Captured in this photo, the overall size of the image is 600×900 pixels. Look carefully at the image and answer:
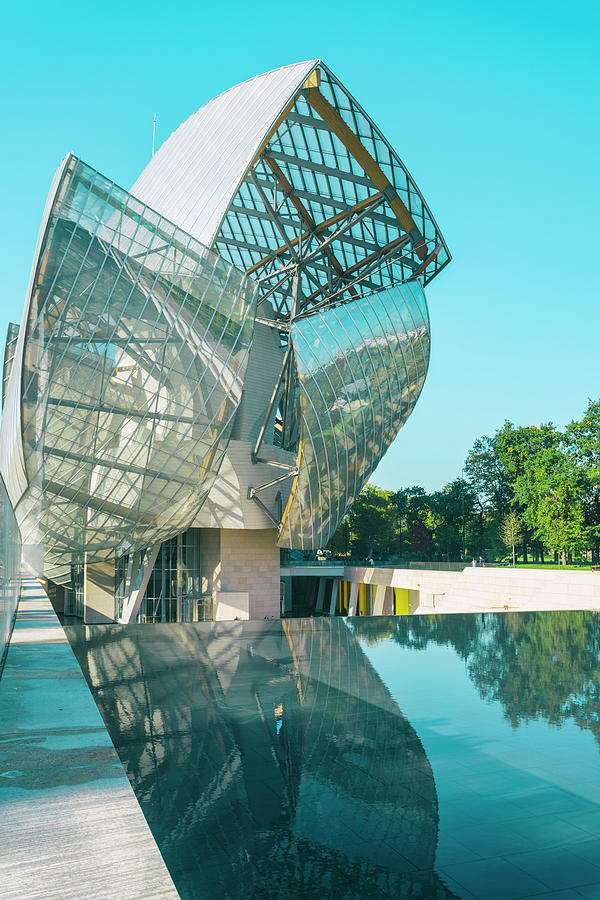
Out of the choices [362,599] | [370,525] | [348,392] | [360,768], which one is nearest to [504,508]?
[370,525]

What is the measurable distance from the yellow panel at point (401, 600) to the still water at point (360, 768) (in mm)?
38846

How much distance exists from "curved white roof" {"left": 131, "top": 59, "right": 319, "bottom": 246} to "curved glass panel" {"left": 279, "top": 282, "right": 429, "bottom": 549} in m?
6.54

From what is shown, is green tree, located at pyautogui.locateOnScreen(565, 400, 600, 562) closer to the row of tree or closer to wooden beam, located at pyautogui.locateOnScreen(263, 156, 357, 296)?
the row of tree

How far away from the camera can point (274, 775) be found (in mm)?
5004

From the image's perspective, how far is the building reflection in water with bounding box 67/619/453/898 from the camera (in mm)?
3564

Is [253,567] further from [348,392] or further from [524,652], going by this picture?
[524,652]

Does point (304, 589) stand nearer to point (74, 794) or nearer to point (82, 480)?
point (82, 480)

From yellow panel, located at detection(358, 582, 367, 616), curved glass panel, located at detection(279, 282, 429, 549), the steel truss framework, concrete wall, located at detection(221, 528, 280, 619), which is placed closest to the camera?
the steel truss framework

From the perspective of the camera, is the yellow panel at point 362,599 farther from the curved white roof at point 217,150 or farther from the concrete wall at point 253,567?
the curved white roof at point 217,150

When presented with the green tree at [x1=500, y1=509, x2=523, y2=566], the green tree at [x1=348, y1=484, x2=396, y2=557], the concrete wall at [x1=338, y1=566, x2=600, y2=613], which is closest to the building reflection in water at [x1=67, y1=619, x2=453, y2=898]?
the concrete wall at [x1=338, y1=566, x2=600, y2=613]

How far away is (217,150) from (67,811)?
3034 cm

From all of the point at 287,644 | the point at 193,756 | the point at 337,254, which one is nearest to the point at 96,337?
the point at 287,644

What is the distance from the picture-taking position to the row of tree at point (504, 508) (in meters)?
47.1

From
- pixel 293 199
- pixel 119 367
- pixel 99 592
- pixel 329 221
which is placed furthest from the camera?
pixel 99 592
